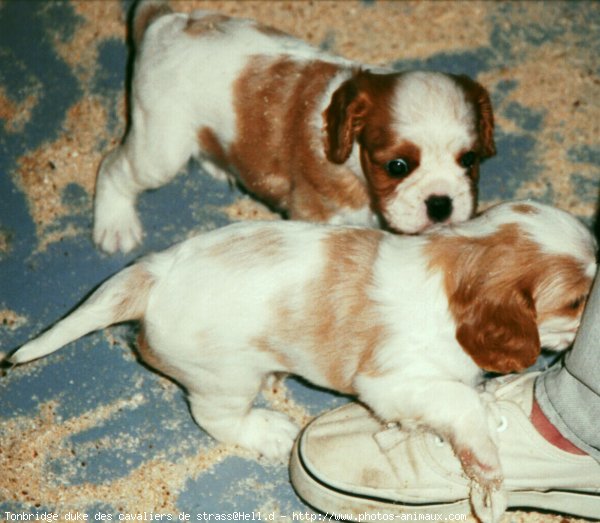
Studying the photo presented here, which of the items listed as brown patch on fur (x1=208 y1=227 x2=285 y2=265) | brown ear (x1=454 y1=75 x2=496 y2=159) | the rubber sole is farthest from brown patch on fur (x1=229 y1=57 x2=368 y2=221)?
the rubber sole

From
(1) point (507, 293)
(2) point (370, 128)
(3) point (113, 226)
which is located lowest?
(3) point (113, 226)

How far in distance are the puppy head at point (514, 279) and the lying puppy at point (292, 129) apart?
46 centimetres

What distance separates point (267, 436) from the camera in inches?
121

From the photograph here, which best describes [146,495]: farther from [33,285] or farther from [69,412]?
[33,285]

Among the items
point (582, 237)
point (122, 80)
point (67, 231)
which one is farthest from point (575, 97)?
point (67, 231)

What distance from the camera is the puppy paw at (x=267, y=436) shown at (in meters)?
3.08

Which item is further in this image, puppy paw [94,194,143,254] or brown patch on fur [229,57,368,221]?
puppy paw [94,194,143,254]

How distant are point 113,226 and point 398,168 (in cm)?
133

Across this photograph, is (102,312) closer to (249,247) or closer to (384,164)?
(249,247)

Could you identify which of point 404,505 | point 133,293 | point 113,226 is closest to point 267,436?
point 404,505

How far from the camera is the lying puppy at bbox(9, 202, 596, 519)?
8.09ft

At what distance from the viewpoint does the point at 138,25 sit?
3.64 m

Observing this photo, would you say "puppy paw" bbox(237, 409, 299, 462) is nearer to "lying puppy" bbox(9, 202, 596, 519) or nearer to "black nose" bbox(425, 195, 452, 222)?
"lying puppy" bbox(9, 202, 596, 519)

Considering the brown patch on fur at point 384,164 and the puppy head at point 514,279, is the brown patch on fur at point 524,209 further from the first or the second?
the brown patch on fur at point 384,164
